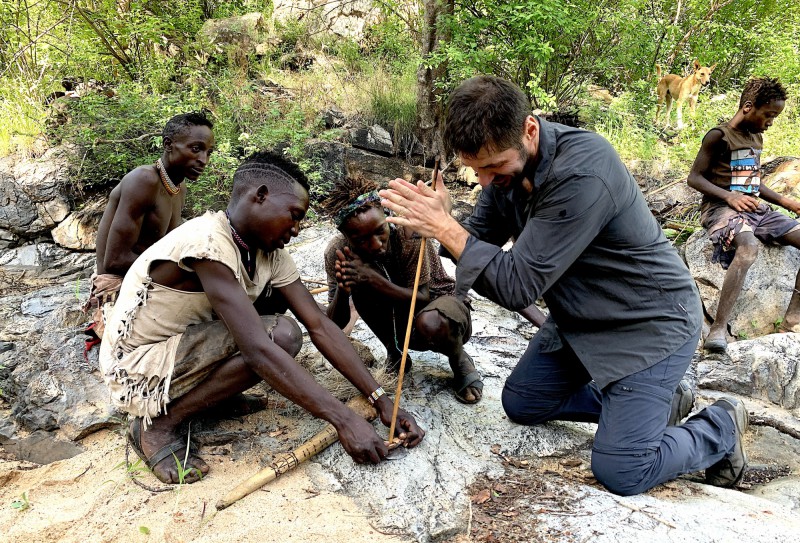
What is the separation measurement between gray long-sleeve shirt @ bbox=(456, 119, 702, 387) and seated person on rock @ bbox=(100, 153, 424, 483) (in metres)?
0.74

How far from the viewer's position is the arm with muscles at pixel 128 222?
317cm

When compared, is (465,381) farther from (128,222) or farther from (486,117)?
(128,222)

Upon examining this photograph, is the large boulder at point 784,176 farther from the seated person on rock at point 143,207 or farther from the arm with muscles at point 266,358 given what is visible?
the seated person on rock at point 143,207

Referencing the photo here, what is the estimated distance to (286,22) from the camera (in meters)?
9.27

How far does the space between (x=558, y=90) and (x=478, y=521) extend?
22.2 ft

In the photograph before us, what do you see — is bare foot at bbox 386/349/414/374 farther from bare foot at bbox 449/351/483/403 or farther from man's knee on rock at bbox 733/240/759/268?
man's knee on rock at bbox 733/240/759/268

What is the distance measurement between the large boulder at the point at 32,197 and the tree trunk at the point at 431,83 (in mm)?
4467

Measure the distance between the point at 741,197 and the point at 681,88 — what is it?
4619mm

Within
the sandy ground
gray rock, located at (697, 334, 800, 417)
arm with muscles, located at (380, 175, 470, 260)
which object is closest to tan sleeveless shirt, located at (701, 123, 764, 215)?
Answer: gray rock, located at (697, 334, 800, 417)

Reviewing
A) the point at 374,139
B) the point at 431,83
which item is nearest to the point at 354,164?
the point at 374,139

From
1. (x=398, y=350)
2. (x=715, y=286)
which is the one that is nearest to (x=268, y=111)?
(x=398, y=350)

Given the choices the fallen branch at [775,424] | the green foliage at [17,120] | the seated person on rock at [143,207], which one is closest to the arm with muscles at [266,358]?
the seated person on rock at [143,207]

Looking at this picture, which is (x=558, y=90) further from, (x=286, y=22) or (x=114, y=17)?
(x=114, y=17)

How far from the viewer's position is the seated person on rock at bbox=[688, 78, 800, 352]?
4.11m
